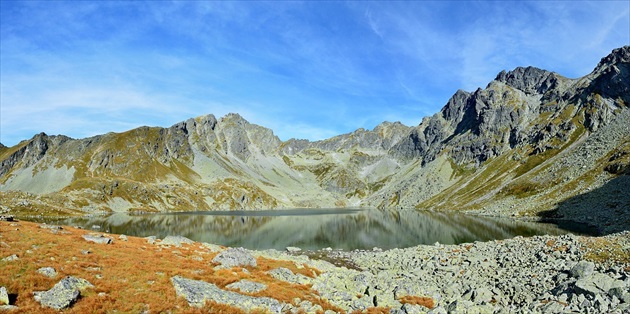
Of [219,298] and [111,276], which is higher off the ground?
[111,276]

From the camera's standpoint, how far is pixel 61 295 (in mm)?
21156

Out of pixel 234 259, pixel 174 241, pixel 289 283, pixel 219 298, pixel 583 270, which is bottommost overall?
pixel 289 283

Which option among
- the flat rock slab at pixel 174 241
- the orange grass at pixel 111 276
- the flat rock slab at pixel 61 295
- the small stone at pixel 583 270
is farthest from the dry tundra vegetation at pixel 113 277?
the flat rock slab at pixel 174 241

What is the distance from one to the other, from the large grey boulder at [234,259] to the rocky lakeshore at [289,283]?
0.41 feet

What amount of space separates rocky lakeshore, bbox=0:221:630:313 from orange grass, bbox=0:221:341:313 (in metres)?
0.07

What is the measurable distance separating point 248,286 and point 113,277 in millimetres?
10333

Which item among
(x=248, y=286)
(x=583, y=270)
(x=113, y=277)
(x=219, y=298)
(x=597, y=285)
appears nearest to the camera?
(x=219, y=298)

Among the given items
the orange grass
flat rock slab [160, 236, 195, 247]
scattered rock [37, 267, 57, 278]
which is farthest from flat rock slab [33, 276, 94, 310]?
flat rock slab [160, 236, 195, 247]

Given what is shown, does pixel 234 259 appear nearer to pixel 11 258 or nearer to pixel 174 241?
pixel 11 258

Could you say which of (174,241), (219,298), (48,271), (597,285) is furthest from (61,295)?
(597,285)

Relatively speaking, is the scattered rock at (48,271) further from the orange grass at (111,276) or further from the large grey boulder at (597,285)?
the large grey boulder at (597,285)

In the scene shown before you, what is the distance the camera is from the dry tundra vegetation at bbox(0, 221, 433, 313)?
21.9 m

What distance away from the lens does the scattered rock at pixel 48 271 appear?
24289 millimetres

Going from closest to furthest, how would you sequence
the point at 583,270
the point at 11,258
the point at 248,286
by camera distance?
the point at 11,258, the point at 248,286, the point at 583,270
